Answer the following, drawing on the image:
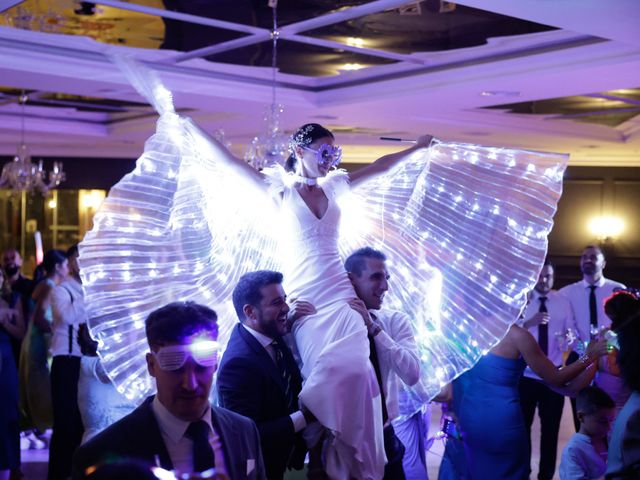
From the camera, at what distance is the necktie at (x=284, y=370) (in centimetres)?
290

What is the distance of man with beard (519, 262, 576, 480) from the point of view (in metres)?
6.01

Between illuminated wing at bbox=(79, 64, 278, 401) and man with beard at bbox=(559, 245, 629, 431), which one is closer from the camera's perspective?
illuminated wing at bbox=(79, 64, 278, 401)

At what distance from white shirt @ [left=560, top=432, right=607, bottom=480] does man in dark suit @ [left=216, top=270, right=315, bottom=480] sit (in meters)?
1.30

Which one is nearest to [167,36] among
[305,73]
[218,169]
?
[305,73]

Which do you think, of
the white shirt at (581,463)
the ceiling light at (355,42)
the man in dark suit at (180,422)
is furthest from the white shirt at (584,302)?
the man in dark suit at (180,422)

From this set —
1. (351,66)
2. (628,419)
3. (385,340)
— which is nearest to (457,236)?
(385,340)

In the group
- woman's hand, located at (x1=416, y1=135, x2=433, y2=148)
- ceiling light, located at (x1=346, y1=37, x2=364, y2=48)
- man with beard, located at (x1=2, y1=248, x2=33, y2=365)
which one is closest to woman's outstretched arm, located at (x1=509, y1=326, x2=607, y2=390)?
woman's hand, located at (x1=416, y1=135, x2=433, y2=148)

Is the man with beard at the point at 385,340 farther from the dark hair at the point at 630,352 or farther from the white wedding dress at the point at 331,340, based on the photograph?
the dark hair at the point at 630,352

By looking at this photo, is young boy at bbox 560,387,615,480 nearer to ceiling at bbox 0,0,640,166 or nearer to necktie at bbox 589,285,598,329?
ceiling at bbox 0,0,640,166

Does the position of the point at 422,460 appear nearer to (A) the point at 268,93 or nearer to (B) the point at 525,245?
(B) the point at 525,245

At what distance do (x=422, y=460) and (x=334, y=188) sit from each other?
60.1 inches

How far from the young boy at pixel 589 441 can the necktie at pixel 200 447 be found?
2254mm

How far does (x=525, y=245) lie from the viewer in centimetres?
376

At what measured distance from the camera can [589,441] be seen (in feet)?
12.6
